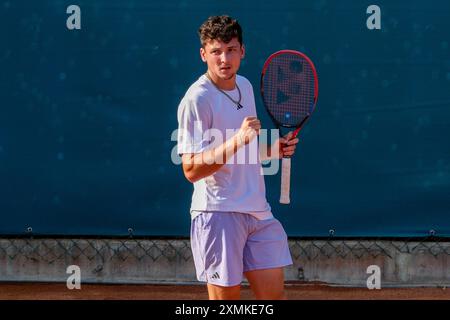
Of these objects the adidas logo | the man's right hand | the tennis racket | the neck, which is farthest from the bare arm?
the tennis racket

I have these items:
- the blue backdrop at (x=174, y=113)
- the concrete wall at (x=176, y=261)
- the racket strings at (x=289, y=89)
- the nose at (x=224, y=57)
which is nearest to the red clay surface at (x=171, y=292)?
the concrete wall at (x=176, y=261)

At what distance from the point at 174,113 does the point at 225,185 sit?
2.45 meters

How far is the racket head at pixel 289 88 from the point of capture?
437cm

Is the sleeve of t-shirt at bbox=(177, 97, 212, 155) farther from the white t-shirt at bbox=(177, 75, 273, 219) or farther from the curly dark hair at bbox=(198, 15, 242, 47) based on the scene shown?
the curly dark hair at bbox=(198, 15, 242, 47)

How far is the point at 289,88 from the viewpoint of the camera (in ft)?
14.7

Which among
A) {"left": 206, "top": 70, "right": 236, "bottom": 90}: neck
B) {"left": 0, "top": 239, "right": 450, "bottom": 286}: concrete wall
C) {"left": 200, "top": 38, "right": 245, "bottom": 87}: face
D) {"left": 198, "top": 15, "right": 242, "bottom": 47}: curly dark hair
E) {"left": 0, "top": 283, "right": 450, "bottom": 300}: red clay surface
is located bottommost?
{"left": 0, "top": 283, "right": 450, "bottom": 300}: red clay surface

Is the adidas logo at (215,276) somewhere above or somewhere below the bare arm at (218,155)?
below

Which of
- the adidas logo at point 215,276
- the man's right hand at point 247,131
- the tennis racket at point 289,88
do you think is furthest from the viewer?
the tennis racket at point 289,88

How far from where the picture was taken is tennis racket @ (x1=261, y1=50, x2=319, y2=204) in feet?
14.3

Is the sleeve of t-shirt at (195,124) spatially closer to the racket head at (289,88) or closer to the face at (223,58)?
the face at (223,58)

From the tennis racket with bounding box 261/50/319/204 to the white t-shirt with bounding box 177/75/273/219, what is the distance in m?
0.48

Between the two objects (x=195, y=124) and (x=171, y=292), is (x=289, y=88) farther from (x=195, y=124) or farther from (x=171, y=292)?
(x=171, y=292)

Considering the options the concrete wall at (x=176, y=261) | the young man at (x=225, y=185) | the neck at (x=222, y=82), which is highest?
the neck at (x=222, y=82)

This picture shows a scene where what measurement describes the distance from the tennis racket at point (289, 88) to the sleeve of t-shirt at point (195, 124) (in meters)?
0.70
